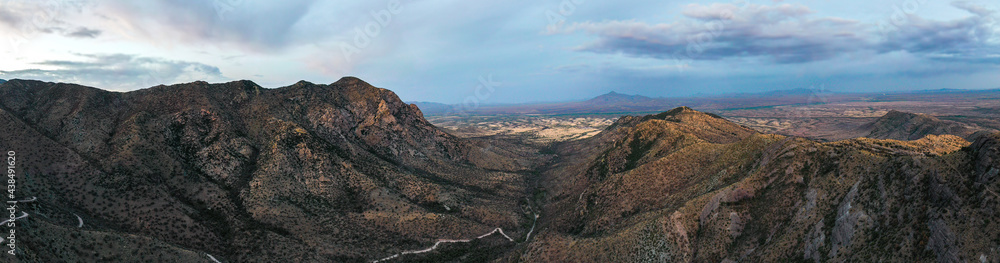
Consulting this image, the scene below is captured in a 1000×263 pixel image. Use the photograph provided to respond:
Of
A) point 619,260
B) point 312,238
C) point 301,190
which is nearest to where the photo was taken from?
point 619,260

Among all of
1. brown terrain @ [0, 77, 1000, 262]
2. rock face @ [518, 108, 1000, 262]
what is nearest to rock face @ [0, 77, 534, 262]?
brown terrain @ [0, 77, 1000, 262]

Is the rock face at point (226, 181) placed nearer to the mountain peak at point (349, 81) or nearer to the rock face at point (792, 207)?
the mountain peak at point (349, 81)

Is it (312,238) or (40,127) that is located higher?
(40,127)

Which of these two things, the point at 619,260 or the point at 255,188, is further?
the point at 255,188

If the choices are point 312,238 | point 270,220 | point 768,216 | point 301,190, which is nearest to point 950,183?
point 768,216

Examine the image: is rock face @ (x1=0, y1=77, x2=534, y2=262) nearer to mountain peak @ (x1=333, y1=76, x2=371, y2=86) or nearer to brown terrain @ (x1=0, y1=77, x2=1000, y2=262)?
brown terrain @ (x1=0, y1=77, x2=1000, y2=262)

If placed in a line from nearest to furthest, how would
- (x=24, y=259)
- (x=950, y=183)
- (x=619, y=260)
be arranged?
(x=950, y=183)
(x=24, y=259)
(x=619, y=260)

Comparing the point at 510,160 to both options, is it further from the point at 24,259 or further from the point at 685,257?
the point at 24,259
